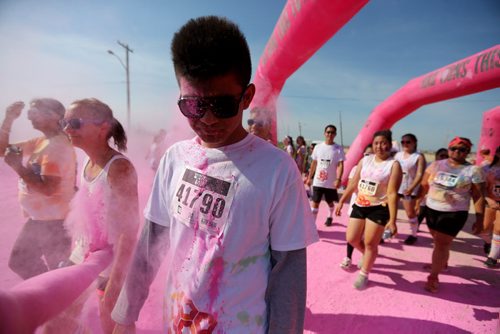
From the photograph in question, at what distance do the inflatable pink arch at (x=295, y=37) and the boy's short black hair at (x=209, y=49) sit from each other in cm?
169

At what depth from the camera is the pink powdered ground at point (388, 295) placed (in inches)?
94.3

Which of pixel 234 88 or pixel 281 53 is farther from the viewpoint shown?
pixel 281 53

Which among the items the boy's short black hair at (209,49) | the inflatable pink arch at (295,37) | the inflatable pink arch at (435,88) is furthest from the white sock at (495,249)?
the boy's short black hair at (209,49)

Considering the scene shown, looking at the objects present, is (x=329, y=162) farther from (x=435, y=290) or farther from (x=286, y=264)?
(x=286, y=264)

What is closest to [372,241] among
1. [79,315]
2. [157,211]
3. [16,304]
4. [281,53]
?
[157,211]

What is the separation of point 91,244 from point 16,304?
3.36ft

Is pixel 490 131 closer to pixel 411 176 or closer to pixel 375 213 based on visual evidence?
pixel 411 176

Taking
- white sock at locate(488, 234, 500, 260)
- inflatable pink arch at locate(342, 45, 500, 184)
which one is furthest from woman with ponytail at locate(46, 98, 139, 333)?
inflatable pink arch at locate(342, 45, 500, 184)

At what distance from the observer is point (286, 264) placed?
97cm

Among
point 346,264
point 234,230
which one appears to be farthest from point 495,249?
point 234,230

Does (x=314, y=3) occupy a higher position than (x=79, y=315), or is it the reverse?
(x=314, y=3)

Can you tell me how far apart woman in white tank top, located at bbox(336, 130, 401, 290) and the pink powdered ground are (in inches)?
13.0

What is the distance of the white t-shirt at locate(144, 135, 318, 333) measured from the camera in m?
0.94

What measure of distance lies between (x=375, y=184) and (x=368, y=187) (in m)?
0.09
